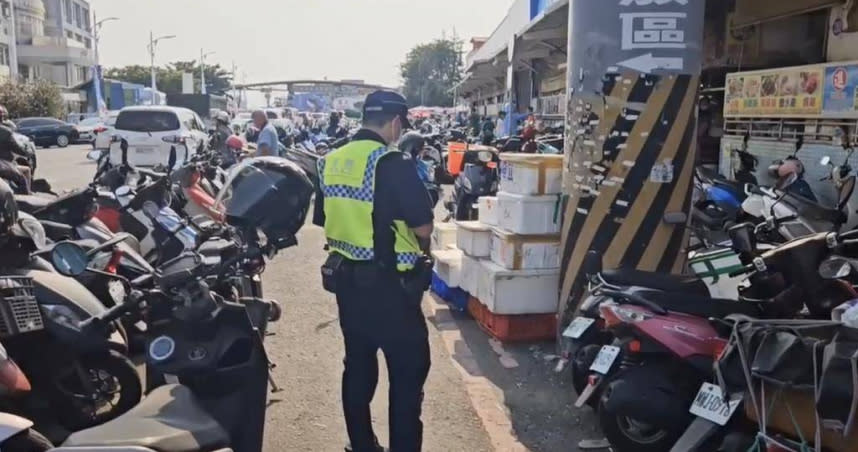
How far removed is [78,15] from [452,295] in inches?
3653

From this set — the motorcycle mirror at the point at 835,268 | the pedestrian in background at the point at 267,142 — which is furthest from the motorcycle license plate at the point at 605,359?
the pedestrian in background at the point at 267,142

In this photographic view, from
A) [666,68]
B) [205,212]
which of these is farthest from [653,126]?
[205,212]

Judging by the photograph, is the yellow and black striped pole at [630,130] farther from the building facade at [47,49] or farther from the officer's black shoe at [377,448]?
the building facade at [47,49]

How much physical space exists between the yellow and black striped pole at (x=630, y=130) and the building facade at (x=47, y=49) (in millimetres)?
61821

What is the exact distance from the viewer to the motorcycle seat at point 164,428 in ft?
8.09

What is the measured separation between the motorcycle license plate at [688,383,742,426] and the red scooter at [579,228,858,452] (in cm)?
1

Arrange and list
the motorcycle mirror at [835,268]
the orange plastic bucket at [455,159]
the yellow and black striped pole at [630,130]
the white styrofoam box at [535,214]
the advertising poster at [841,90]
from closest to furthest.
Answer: the motorcycle mirror at [835,268] → the yellow and black striped pole at [630,130] → the white styrofoam box at [535,214] → the advertising poster at [841,90] → the orange plastic bucket at [455,159]

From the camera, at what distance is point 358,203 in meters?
3.65

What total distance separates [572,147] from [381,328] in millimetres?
2374

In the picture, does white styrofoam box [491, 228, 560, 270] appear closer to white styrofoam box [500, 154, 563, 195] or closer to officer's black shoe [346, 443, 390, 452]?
white styrofoam box [500, 154, 563, 195]

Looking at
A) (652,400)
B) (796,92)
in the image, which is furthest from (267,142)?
(652,400)

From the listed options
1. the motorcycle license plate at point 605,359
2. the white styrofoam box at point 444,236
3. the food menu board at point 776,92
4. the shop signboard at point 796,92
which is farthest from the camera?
the food menu board at point 776,92

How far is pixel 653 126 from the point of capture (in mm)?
5152

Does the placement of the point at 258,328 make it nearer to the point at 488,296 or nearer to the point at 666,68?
the point at 488,296
